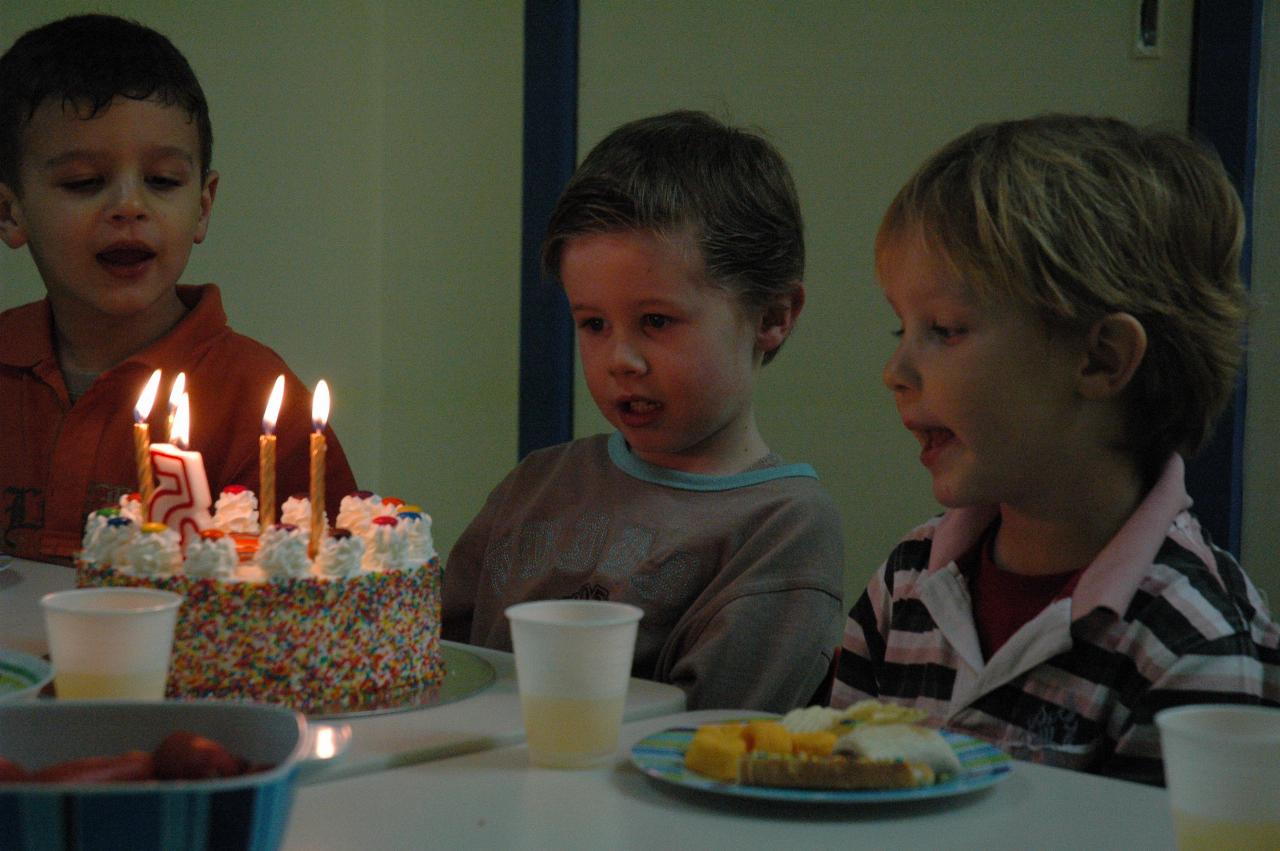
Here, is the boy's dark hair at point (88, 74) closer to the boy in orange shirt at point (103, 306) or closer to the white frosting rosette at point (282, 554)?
the boy in orange shirt at point (103, 306)

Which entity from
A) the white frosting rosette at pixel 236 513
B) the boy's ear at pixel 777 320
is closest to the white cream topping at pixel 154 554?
the white frosting rosette at pixel 236 513

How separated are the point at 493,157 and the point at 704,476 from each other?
216cm

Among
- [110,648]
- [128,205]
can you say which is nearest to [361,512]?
[110,648]

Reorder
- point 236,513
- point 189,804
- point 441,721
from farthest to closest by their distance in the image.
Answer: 1. point 236,513
2. point 441,721
3. point 189,804

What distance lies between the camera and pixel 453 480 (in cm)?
400

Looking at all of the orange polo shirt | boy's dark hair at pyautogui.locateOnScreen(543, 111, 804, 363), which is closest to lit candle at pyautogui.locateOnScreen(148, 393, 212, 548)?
boy's dark hair at pyautogui.locateOnScreen(543, 111, 804, 363)

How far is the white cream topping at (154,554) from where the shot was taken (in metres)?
1.30

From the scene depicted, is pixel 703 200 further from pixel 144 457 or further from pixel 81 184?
pixel 81 184

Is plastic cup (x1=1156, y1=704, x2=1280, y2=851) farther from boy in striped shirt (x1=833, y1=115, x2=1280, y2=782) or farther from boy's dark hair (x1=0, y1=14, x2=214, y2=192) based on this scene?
boy's dark hair (x1=0, y1=14, x2=214, y2=192)

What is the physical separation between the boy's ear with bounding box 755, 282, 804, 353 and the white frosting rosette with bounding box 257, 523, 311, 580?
2.91ft

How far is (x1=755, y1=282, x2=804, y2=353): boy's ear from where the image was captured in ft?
6.66

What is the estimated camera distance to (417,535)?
56.3 inches

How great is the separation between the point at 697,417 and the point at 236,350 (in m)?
0.89

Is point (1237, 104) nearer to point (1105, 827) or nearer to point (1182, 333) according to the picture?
point (1182, 333)
